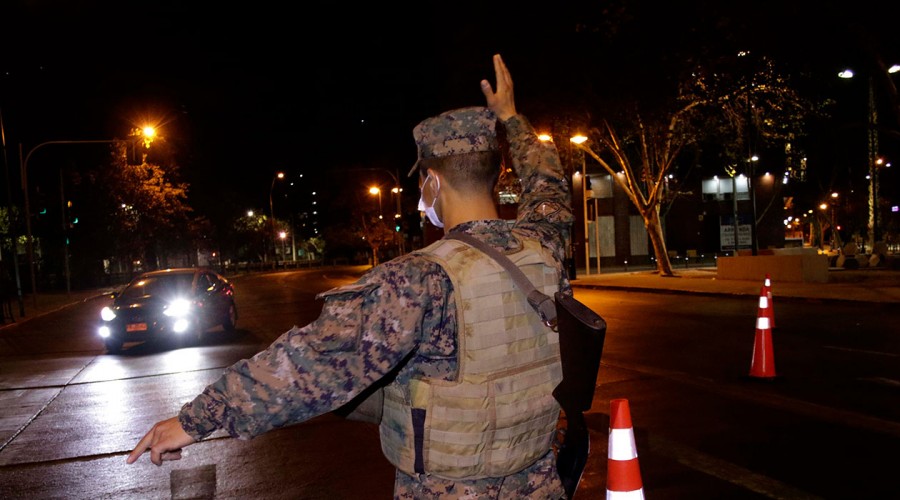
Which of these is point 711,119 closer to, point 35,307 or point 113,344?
point 113,344

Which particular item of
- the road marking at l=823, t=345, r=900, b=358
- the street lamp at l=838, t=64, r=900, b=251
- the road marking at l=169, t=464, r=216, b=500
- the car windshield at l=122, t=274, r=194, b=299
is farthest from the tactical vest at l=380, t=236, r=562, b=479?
the street lamp at l=838, t=64, r=900, b=251

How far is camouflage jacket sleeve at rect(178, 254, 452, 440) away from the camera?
6.08 ft

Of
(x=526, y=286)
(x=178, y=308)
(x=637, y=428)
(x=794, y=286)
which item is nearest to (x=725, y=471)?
(x=637, y=428)

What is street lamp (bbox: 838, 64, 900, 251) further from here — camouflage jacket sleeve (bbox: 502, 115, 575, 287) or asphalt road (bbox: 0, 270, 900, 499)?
camouflage jacket sleeve (bbox: 502, 115, 575, 287)

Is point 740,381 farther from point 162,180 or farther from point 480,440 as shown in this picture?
point 162,180

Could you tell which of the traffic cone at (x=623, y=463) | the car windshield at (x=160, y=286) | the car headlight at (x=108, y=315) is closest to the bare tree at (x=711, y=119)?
the car windshield at (x=160, y=286)

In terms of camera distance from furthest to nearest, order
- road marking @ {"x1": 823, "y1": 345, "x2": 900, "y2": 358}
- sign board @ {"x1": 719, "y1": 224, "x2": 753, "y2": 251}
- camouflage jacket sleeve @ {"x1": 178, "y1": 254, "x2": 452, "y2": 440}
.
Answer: sign board @ {"x1": 719, "y1": 224, "x2": 753, "y2": 251} → road marking @ {"x1": 823, "y1": 345, "x2": 900, "y2": 358} → camouflage jacket sleeve @ {"x1": 178, "y1": 254, "x2": 452, "y2": 440}

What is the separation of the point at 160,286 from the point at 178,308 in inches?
43.6

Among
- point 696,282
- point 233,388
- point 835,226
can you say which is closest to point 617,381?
point 233,388

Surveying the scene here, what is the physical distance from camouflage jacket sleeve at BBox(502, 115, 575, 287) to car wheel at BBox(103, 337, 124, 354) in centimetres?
1206

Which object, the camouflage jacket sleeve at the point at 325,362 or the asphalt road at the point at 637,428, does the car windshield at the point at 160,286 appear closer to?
the asphalt road at the point at 637,428

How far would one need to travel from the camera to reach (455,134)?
2.22 m

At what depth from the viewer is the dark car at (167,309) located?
41.9 feet

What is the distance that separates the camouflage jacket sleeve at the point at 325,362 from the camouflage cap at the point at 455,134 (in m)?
0.47
